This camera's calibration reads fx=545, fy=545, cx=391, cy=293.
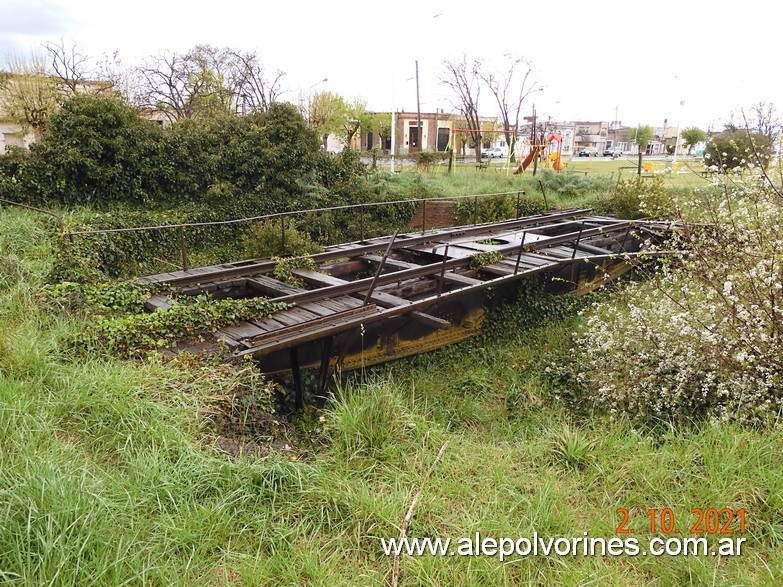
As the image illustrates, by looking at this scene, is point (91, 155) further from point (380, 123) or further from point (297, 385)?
point (380, 123)

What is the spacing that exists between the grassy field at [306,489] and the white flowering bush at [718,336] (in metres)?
0.42

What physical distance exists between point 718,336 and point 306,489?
145 inches

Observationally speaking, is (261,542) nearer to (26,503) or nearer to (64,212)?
(26,503)

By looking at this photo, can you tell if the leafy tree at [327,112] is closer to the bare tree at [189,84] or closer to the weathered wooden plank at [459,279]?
the bare tree at [189,84]

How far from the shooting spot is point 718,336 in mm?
4664

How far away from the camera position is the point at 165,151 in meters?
12.6

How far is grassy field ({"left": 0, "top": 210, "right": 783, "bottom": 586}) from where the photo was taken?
255cm

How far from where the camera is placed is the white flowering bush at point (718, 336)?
4363 mm

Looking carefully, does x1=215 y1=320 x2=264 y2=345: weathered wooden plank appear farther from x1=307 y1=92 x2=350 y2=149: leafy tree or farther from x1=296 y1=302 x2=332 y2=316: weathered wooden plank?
x1=307 y1=92 x2=350 y2=149: leafy tree

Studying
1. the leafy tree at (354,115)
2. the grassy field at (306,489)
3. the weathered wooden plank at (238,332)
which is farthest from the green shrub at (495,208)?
the leafy tree at (354,115)

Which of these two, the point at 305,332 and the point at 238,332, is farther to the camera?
the point at 238,332

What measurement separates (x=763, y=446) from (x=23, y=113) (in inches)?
816

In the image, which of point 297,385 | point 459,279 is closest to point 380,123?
point 459,279

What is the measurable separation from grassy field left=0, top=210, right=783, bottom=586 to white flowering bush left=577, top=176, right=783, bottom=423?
0.42 m
